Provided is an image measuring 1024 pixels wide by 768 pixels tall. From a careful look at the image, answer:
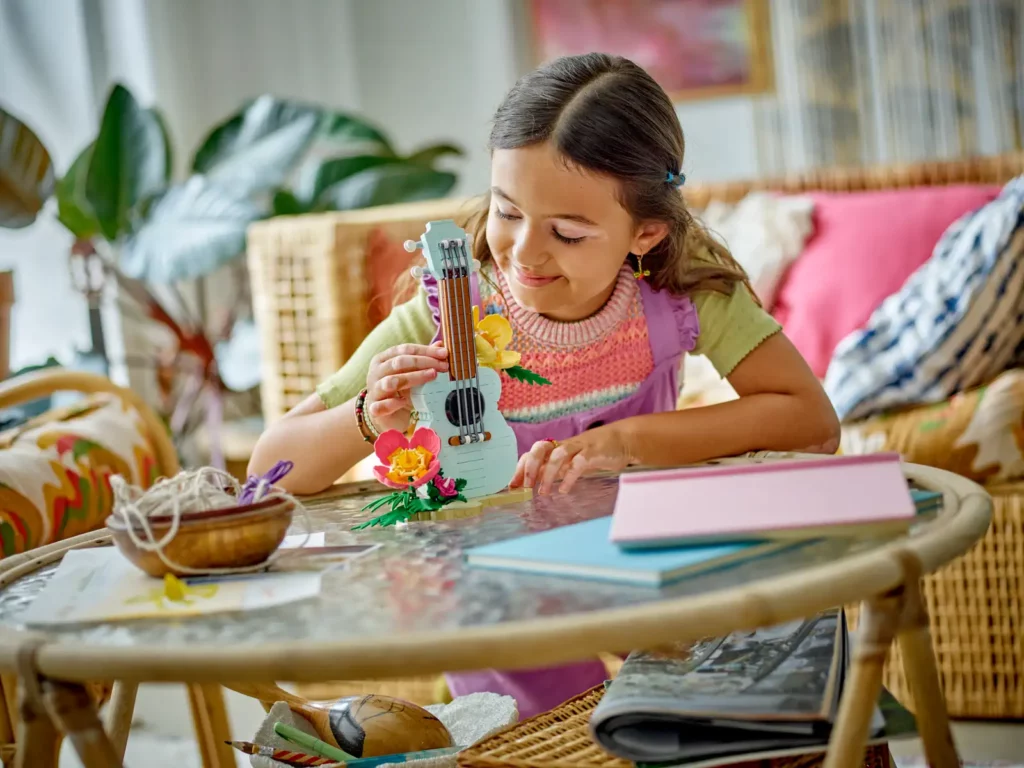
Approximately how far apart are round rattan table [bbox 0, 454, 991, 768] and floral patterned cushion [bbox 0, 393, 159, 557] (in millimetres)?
627

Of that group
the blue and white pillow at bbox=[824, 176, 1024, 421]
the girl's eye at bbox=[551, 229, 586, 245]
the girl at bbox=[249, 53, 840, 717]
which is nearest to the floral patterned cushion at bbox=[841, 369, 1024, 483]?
the blue and white pillow at bbox=[824, 176, 1024, 421]

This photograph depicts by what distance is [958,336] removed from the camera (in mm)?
1952

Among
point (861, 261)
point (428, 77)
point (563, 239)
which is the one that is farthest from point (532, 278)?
point (428, 77)

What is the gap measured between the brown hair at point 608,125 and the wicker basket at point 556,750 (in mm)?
535

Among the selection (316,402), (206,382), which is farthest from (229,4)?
(316,402)

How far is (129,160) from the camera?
2781mm

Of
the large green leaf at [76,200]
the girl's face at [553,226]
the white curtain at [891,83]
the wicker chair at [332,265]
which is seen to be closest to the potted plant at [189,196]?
the large green leaf at [76,200]

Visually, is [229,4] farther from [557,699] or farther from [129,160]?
[557,699]

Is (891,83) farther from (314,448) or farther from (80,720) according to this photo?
(80,720)

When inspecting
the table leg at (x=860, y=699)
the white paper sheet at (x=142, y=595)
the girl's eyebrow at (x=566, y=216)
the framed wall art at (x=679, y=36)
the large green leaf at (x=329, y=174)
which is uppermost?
the framed wall art at (x=679, y=36)

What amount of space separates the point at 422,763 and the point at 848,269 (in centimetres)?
168

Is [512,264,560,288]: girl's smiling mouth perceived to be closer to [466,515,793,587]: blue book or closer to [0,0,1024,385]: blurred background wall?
[466,515,793,587]: blue book

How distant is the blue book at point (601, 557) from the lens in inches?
31.1

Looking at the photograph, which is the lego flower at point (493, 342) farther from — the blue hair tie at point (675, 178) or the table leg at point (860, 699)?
the table leg at point (860, 699)
